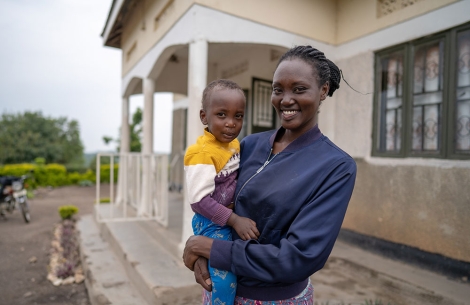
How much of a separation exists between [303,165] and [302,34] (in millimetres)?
3999

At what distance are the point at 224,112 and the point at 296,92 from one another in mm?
414

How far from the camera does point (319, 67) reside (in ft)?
4.22

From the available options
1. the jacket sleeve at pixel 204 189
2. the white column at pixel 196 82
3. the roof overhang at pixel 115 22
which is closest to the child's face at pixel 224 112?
the jacket sleeve at pixel 204 189

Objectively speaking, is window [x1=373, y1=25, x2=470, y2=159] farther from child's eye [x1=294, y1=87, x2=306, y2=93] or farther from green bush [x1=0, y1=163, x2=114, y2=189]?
green bush [x1=0, y1=163, x2=114, y2=189]

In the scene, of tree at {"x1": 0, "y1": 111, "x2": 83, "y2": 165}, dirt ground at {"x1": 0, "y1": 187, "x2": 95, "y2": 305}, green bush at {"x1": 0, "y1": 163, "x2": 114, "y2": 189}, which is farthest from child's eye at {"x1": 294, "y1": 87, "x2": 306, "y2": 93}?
tree at {"x1": 0, "y1": 111, "x2": 83, "y2": 165}

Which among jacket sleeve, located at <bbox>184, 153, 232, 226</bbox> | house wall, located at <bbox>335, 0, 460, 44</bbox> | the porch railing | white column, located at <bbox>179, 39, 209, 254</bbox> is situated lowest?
the porch railing

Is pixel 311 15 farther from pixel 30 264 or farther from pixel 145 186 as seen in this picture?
pixel 30 264

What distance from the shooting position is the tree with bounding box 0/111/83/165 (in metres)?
22.2

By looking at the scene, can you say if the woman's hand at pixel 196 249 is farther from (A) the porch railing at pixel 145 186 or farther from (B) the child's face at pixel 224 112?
(A) the porch railing at pixel 145 186

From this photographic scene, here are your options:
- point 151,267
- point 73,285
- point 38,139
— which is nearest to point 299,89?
point 151,267

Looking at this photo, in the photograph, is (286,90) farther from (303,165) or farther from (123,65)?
(123,65)

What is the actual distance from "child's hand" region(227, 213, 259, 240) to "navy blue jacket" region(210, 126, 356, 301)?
0.02 metres

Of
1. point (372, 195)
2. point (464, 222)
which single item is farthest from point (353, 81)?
point (464, 222)

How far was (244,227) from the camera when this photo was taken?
4.25 feet
